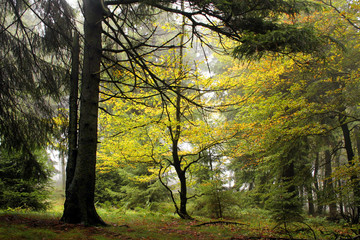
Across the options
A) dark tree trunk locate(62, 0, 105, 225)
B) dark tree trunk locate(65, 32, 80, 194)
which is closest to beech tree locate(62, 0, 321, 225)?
dark tree trunk locate(62, 0, 105, 225)

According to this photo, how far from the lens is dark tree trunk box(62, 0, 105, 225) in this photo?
384 centimetres

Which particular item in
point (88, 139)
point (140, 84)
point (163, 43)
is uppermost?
point (140, 84)

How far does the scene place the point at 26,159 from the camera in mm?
5090

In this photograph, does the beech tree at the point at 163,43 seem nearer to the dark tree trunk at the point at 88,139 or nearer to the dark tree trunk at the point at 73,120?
the dark tree trunk at the point at 88,139

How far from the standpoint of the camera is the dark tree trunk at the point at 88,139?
3.84 metres

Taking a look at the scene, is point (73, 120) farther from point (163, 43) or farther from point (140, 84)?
point (163, 43)

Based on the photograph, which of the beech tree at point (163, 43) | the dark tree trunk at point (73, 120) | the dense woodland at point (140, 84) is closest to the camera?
the beech tree at point (163, 43)

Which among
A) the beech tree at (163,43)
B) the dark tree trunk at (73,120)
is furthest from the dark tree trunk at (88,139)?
the dark tree trunk at (73,120)

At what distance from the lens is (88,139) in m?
4.13

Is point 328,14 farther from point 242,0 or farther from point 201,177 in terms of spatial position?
point 201,177

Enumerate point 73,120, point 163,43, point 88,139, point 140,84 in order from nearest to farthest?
point 163,43
point 88,139
point 73,120
point 140,84

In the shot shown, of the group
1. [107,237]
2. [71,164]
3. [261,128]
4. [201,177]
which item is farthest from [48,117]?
[201,177]

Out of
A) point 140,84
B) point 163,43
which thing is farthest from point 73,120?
point 163,43

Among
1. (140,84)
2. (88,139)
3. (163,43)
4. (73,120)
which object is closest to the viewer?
(163,43)
